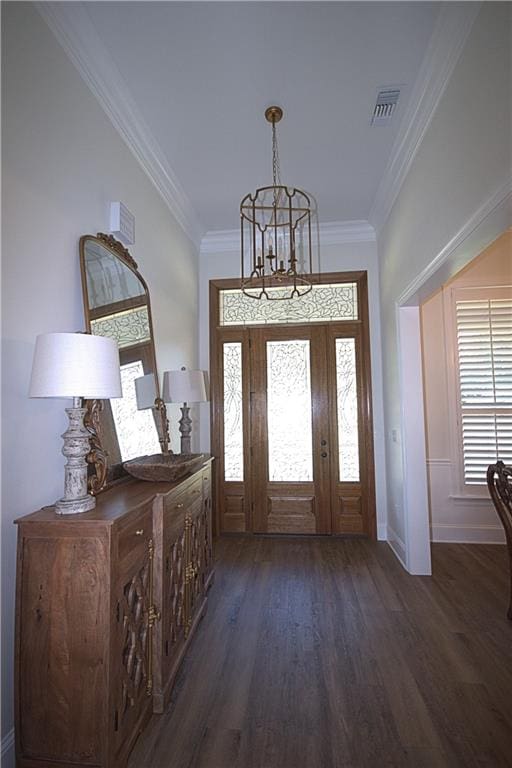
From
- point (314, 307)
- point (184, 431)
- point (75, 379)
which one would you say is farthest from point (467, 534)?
point (75, 379)

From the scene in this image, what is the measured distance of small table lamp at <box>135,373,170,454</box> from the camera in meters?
2.51

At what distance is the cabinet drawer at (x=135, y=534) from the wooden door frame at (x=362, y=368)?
2.50 m

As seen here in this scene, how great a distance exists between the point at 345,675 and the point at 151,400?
2011 millimetres

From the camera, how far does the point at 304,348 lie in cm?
421

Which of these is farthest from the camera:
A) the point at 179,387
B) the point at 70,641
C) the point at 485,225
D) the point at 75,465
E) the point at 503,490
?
the point at 179,387

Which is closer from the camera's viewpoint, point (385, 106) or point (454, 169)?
point (454, 169)

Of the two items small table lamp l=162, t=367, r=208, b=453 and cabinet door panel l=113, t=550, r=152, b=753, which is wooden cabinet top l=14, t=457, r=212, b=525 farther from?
small table lamp l=162, t=367, r=208, b=453

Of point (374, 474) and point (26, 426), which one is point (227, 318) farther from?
point (26, 426)

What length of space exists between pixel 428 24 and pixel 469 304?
2.60 m

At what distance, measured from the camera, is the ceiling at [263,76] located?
190cm

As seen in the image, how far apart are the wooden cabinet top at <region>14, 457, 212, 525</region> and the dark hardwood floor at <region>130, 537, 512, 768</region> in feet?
3.32

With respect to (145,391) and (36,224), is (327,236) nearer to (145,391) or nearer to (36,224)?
(145,391)

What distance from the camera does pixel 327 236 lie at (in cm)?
423

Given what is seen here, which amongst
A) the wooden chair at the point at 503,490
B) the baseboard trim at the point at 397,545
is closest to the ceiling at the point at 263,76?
the wooden chair at the point at 503,490
